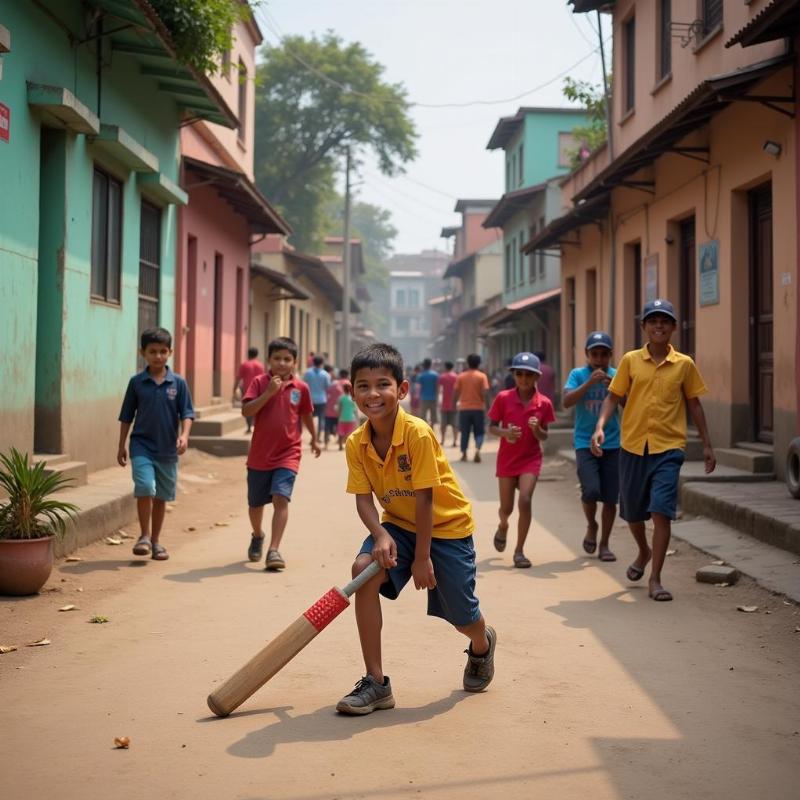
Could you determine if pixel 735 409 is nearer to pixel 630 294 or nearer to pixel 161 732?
pixel 630 294

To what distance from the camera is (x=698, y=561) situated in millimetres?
8500

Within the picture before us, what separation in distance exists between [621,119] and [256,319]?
11371mm

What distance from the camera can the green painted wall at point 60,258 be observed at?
9156mm

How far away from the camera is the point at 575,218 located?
19828mm

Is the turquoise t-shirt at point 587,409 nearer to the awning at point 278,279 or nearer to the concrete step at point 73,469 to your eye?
the concrete step at point 73,469

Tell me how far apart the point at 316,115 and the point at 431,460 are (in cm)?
4382

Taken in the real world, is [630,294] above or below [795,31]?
below

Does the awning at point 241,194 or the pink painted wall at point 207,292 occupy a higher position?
the awning at point 241,194

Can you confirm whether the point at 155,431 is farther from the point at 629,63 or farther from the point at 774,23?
the point at 629,63

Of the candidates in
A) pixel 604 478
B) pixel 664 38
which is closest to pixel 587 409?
pixel 604 478

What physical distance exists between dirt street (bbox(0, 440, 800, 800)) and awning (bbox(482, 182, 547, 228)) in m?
25.5

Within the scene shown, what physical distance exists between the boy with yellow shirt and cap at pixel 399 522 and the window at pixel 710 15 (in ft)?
36.0

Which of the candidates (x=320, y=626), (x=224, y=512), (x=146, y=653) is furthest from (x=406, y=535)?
(x=224, y=512)

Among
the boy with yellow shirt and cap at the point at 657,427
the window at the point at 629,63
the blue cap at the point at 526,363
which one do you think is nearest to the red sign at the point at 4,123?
the blue cap at the point at 526,363
